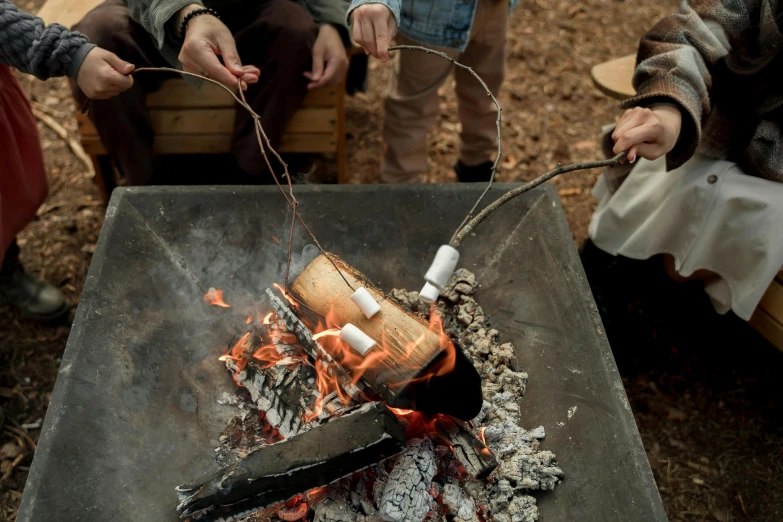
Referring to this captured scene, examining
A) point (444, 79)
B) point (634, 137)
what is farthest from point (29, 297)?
point (634, 137)

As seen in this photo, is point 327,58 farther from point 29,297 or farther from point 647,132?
point 29,297

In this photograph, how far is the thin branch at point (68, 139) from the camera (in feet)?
10.5

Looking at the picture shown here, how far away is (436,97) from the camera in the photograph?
107 inches

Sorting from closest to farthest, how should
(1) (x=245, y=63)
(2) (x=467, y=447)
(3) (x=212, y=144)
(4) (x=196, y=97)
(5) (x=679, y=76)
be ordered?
(2) (x=467, y=447), (5) (x=679, y=76), (1) (x=245, y=63), (4) (x=196, y=97), (3) (x=212, y=144)

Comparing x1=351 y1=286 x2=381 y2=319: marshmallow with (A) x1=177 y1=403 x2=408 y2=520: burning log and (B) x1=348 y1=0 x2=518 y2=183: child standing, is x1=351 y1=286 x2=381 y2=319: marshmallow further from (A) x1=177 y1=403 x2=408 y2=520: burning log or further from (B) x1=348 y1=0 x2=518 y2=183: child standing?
(B) x1=348 y1=0 x2=518 y2=183: child standing

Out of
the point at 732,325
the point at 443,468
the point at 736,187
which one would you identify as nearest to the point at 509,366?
the point at 443,468

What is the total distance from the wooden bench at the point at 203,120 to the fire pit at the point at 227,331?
2.41 ft

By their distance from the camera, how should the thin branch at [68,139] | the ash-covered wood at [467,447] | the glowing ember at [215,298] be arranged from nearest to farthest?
the ash-covered wood at [467,447] → the glowing ember at [215,298] → the thin branch at [68,139]

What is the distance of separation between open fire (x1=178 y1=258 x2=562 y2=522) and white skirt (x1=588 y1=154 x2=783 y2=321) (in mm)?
833

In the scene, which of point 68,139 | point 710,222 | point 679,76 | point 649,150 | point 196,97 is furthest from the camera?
point 68,139

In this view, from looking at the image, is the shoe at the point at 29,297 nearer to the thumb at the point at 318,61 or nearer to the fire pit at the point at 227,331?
the fire pit at the point at 227,331

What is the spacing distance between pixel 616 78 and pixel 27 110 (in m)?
2.28

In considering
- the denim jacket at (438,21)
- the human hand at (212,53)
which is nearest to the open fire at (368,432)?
the human hand at (212,53)

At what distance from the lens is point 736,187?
6.66 ft
